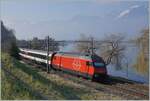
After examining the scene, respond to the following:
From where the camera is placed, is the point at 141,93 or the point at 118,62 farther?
the point at 118,62

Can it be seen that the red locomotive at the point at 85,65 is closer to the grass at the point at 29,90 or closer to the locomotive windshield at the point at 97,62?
the locomotive windshield at the point at 97,62

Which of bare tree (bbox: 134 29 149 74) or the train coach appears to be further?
bare tree (bbox: 134 29 149 74)

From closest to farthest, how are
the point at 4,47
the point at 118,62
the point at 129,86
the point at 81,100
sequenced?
the point at 81,100
the point at 129,86
the point at 4,47
the point at 118,62

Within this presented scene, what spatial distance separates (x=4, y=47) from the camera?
191 ft

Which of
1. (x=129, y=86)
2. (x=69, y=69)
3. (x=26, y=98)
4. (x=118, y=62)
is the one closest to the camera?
(x=26, y=98)

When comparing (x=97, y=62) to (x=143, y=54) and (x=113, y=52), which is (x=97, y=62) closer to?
(x=143, y=54)

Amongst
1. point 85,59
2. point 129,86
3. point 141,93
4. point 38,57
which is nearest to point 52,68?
point 38,57

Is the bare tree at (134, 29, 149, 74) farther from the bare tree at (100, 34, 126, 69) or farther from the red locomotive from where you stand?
the bare tree at (100, 34, 126, 69)

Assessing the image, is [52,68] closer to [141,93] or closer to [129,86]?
[129,86]

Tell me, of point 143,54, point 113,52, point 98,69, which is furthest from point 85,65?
point 113,52

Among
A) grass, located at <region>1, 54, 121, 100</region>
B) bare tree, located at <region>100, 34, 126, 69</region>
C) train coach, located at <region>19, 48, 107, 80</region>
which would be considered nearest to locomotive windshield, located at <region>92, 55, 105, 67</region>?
train coach, located at <region>19, 48, 107, 80</region>

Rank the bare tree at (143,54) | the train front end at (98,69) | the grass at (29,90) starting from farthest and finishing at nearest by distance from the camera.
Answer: the bare tree at (143,54) < the train front end at (98,69) < the grass at (29,90)

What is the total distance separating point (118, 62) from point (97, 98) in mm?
52709

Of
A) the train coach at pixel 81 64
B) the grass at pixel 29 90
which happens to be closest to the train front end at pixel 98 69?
the train coach at pixel 81 64
